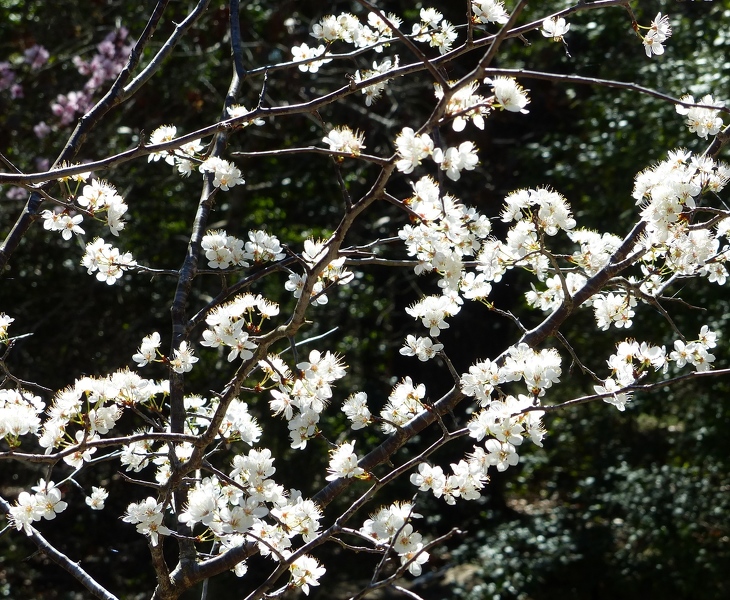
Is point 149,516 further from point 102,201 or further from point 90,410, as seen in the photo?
point 102,201

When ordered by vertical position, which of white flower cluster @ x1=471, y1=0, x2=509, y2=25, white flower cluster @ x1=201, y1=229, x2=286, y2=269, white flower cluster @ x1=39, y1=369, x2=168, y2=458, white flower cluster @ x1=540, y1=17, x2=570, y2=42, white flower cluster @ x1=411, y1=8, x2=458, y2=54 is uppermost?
white flower cluster @ x1=411, y1=8, x2=458, y2=54

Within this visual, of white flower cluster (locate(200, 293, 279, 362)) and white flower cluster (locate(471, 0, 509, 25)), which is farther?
white flower cluster (locate(471, 0, 509, 25))

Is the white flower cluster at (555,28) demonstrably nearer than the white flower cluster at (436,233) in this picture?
No

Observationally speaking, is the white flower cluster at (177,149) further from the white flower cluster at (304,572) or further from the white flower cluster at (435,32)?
the white flower cluster at (304,572)

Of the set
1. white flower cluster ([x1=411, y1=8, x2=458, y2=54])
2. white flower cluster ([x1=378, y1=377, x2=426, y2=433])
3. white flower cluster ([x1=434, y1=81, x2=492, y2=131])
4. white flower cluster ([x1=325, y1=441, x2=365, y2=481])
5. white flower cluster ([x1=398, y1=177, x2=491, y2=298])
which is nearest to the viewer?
white flower cluster ([x1=434, y1=81, x2=492, y2=131])

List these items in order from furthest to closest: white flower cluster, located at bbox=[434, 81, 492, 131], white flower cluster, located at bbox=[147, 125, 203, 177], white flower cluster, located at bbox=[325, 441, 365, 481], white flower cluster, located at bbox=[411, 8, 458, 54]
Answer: white flower cluster, located at bbox=[411, 8, 458, 54] < white flower cluster, located at bbox=[147, 125, 203, 177] < white flower cluster, located at bbox=[325, 441, 365, 481] < white flower cluster, located at bbox=[434, 81, 492, 131]

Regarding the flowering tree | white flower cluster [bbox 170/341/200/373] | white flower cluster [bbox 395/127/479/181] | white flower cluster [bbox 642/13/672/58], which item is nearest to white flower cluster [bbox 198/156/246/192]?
the flowering tree

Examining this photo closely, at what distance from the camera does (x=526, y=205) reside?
1.65 m

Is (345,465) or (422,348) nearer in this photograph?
(345,465)

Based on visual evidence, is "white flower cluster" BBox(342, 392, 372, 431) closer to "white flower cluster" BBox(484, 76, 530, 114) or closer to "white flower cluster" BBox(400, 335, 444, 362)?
"white flower cluster" BBox(400, 335, 444, 362)

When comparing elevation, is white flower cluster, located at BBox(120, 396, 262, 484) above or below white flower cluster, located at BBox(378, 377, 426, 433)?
below

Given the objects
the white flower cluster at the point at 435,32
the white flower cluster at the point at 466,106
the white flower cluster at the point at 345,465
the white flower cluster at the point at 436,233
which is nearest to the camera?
the white flower cluster at the point at 466,106

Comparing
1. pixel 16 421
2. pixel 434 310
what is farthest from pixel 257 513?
pixel 434 310

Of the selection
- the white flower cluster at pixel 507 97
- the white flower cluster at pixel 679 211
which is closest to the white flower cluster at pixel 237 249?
the white flower cluster at pixel 507 97
